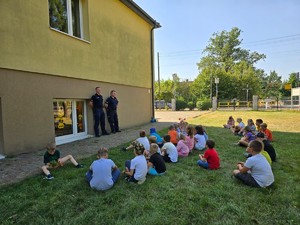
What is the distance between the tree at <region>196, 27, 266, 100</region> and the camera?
4009 cm

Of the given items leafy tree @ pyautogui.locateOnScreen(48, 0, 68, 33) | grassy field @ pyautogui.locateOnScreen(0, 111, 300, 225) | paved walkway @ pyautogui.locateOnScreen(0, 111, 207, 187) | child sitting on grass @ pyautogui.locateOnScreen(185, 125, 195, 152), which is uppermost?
leafy tree @ pyautogui.locateOnScreen(48, 0, 68, 33)

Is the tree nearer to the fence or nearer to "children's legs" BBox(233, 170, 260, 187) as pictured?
the fence

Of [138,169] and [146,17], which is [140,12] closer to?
[146,17]

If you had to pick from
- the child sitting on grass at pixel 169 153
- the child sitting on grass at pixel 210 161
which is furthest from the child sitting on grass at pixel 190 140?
the child sitting on grass at pixel 210 161

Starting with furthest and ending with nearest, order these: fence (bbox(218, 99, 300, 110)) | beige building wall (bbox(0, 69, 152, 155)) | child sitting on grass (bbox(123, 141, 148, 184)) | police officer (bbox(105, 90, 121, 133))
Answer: fence (bbox(218, 99, 300, 110)), police officer (bbox(105, 90, 121, 133)), beige building wall (bbox(0, 69, 152, 155)), child sitting on grass (bbox(123, 141, 148, 184))

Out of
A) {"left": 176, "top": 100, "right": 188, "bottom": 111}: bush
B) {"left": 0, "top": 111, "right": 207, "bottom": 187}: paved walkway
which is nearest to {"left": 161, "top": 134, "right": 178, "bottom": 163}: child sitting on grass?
{"left": 0, "top": 111, "right": 207, "bottom": 187}: paved walkway

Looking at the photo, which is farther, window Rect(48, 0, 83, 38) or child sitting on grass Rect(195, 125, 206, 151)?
window Rect(48, 0, 83, 38)

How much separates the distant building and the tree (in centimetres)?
3086

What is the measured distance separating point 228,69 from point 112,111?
45.8 metres

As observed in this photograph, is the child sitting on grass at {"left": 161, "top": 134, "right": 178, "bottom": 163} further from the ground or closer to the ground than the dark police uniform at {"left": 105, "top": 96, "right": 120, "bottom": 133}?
closer to the ground

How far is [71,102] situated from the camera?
8484mm

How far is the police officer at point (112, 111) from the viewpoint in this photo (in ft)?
32.1

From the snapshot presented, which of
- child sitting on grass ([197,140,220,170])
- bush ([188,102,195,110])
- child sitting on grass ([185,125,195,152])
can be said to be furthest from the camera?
bush ([188,102,195,110])

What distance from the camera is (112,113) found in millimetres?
9977
